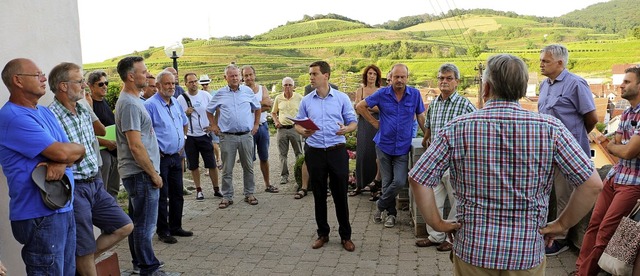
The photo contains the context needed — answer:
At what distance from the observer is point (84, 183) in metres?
3.51

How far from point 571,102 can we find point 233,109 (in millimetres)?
4070

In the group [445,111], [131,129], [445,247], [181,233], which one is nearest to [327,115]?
[445,111]

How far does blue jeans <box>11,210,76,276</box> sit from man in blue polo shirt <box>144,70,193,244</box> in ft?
6.47

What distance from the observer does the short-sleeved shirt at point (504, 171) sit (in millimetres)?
2141

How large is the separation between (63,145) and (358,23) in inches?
3809

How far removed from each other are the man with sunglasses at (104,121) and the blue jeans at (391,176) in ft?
9.33

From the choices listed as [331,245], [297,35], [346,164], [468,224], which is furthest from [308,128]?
[297,35]

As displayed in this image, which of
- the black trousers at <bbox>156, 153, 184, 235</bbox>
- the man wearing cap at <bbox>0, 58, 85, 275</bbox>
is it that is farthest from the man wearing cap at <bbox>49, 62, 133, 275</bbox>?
the black trousers at <bbox>156, 153, 184, 235</bbox>

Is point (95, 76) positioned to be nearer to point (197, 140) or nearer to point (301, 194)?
point (197, 140)

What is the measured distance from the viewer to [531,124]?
213 centimetres

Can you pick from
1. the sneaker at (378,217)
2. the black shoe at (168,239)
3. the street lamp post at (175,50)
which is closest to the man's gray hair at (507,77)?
the sneaker at (378,217)

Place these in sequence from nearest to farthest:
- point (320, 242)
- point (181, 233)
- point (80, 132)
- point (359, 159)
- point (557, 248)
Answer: point (80, 132) → point (557, 248) → point (320, 242) → point (181, 233) → point (359, 159)

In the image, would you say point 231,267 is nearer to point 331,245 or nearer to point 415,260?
point 331,245

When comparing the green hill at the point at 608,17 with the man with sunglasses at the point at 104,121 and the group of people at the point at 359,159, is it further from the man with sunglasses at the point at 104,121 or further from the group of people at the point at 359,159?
the man with sunglasses at the point at 104,121
